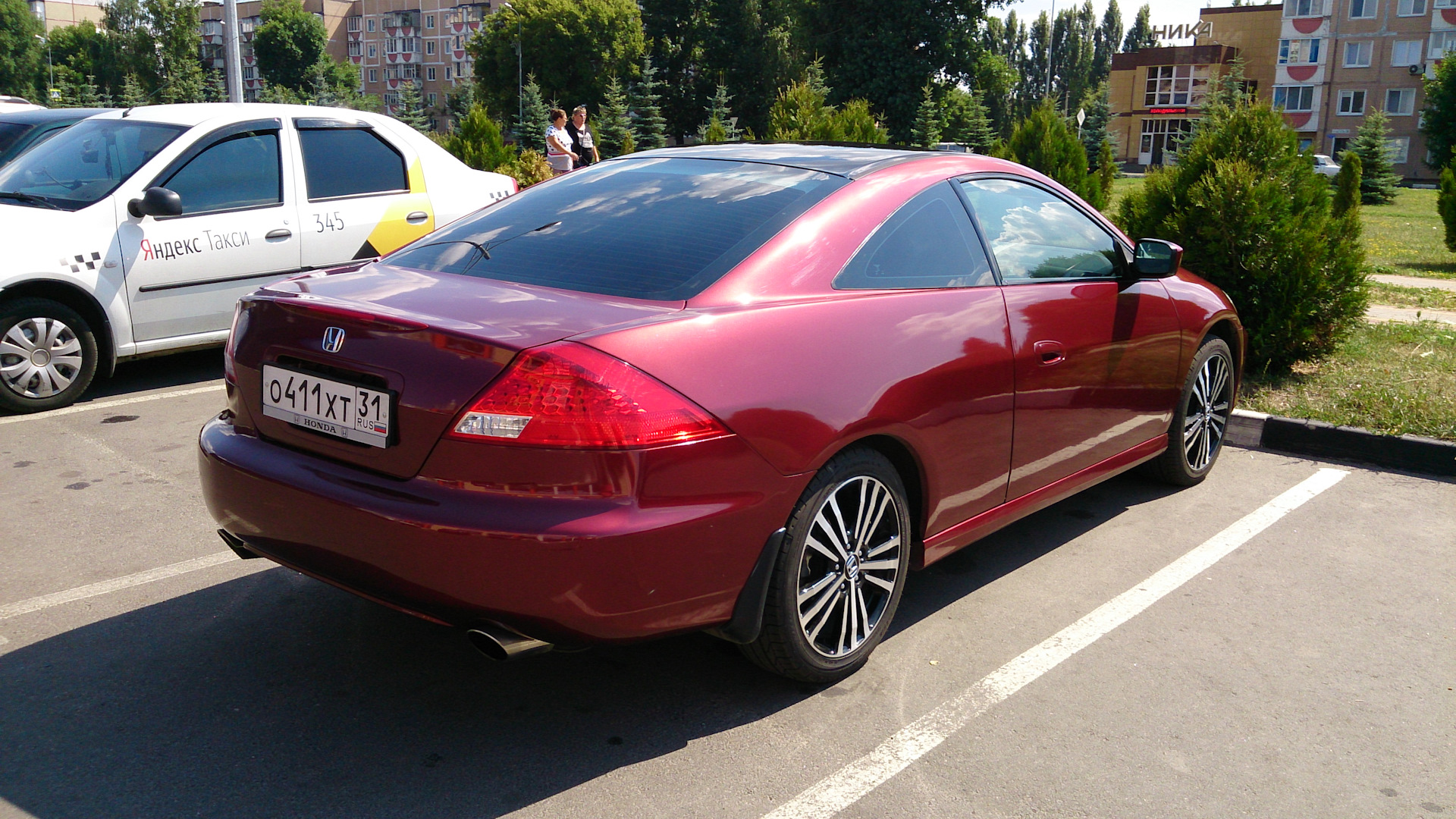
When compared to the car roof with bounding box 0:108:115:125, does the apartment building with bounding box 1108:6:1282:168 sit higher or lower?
higher

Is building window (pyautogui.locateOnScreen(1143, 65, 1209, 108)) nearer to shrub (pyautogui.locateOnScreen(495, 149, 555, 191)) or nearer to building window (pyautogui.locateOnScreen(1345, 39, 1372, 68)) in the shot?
building window (pyautogui.locateOnScreen(1345, 39, 1372, 68))

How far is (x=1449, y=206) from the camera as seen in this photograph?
1525cm

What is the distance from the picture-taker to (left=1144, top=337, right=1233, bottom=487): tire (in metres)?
5.20

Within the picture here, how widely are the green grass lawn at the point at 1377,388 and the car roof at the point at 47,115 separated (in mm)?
8157

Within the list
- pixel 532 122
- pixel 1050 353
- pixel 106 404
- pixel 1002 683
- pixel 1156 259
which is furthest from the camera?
pixel 532 122

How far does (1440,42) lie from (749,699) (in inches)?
3378

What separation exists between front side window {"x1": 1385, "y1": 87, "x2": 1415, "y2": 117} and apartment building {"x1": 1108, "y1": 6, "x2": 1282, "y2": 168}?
786 centimetres

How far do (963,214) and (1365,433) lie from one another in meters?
3.46

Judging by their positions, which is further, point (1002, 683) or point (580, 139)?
point (580, 139)

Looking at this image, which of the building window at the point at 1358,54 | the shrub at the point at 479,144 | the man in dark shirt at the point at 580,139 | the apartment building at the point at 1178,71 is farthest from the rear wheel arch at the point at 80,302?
the building window at the point at 1358,54

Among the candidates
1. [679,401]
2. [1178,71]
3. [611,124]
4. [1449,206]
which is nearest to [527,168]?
[1449,206]

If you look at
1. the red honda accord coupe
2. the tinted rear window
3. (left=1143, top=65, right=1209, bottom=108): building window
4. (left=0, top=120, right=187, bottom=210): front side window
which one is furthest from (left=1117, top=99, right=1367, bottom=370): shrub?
(left=1143, top=65, right=1209, bottom=108): building window

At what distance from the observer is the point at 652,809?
2729 mm

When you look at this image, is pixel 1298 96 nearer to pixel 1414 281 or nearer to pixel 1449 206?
pixel 1449 206
